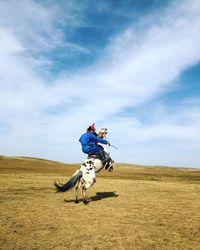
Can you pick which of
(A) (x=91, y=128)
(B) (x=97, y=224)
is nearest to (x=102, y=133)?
(A) (x=91, y=128)

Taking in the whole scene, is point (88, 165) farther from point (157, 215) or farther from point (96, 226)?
point (96, 226)

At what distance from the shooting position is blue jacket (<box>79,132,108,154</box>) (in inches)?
485

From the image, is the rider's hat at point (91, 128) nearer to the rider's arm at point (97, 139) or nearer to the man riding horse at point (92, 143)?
the man riding horse at point (92, 143)

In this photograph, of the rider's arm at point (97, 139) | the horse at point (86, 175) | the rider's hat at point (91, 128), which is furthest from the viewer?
the rider's hat at point (91, 128)

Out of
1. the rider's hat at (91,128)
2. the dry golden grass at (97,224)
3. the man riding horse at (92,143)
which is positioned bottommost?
the dry golden grass at (97,224)

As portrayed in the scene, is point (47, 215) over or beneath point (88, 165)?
beneath

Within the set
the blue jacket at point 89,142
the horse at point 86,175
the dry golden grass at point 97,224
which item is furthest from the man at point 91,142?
the dry golden grass at point 97,224

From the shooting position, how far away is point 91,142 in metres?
12.5

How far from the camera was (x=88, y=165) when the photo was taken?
40.1ft

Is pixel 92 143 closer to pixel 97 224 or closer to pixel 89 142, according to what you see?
pixel 89 142

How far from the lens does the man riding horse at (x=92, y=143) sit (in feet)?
40.5

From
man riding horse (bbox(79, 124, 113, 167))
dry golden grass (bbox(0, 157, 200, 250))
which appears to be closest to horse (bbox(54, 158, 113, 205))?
man riding horse (bbox(79, 124, 113, 167))

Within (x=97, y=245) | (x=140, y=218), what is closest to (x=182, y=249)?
(x=97, y=245)

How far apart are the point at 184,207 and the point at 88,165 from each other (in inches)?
148
